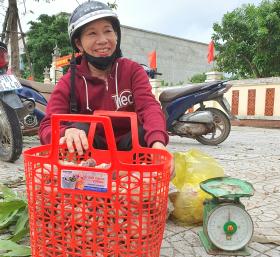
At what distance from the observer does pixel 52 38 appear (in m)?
25.3

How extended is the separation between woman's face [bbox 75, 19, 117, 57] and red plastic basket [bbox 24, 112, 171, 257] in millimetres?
765

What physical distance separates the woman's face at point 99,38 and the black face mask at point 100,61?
0.06 ft

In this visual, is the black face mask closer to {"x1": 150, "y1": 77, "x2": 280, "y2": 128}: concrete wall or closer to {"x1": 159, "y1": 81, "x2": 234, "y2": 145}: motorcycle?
{"x1": 159, "y1": 81, "x2": 234, "y2": 145}: motorcycle

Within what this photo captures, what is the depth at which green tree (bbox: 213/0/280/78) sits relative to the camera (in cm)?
1240

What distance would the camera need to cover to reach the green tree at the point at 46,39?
25.4m

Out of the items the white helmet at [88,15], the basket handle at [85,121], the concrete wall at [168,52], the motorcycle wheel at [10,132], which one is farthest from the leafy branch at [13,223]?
the concrete wall at [168,52]

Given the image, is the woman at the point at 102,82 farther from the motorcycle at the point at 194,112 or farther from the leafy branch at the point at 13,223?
the motorcycle at the point at 194,112

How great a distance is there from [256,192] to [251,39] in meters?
11.3

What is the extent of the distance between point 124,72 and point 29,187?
37.6 inches

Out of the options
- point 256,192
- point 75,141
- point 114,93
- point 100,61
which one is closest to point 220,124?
point 256,192

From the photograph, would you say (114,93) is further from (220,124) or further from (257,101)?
(257,101)

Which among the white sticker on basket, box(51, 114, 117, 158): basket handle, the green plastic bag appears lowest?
the green plastic bag

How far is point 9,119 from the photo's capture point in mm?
3605

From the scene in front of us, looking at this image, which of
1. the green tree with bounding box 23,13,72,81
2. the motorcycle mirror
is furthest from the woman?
the green tree with bounding box 23,13,72,81
